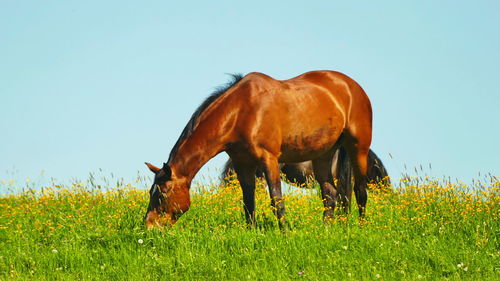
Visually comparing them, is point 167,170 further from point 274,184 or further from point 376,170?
point 376,170

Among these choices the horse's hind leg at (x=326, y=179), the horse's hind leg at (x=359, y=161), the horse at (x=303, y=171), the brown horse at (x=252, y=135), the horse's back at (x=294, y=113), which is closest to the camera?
the brown horse at (x=252, y=135)

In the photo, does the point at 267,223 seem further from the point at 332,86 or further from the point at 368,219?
the point at 332,86

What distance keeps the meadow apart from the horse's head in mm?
252

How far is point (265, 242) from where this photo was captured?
24.4 ft

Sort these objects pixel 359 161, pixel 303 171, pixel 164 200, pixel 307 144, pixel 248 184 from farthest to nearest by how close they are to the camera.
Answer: pixel 303 171 → pixel 359 161 → pixel 307 144 → pixel 248 184 → pixel 164 200

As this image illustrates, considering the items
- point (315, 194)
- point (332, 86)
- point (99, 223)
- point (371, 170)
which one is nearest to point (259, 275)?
point (99, 223)

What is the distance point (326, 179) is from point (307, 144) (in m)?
1.13

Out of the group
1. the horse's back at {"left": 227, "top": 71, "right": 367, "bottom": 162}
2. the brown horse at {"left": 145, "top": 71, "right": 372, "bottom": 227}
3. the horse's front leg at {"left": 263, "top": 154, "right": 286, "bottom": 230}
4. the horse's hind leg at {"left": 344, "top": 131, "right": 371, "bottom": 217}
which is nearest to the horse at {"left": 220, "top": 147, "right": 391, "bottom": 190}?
the horse's hind leg at {"left": 344, "top": 131, "right": 371, "bottom": 217}

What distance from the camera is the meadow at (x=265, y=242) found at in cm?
669

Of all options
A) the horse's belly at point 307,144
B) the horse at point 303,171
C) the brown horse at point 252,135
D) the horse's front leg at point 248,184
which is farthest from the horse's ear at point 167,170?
the horse at point 303,171

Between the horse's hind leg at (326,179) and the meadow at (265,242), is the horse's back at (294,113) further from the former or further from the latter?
the meadow at (265,242)

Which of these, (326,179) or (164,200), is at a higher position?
(164,200)

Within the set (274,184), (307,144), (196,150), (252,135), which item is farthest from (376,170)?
(196,150)

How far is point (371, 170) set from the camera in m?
16.0
